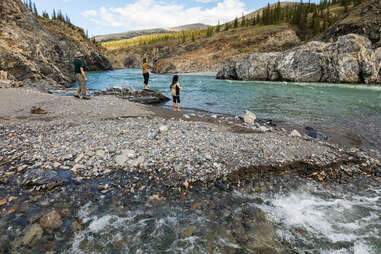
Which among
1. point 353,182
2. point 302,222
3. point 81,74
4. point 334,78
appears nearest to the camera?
point 302,222

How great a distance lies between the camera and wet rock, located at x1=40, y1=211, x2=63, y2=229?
3086mm

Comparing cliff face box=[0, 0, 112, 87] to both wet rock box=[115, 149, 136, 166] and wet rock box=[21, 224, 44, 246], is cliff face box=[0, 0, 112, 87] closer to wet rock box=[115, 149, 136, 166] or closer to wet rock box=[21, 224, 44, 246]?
wet rock box=[115, 149, 136, 166]

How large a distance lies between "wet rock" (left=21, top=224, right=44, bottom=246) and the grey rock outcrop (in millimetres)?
→ 38124

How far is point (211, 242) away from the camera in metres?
3.06

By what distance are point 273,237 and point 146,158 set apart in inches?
131

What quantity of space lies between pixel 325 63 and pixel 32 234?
3940cm

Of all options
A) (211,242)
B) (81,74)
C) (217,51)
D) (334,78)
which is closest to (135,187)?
(211,242)

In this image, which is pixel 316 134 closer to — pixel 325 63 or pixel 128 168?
pixel 128 168

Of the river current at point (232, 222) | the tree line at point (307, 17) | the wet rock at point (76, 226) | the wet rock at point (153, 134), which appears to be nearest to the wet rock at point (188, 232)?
the river current at point (232, 222)

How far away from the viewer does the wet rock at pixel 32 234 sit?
2809 mm

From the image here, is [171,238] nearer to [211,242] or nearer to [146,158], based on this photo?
[211,242]

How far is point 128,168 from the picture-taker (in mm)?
4684

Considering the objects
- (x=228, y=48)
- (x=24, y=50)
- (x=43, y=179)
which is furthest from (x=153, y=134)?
(x=228, y=48)

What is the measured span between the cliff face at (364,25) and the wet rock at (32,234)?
163 feet
